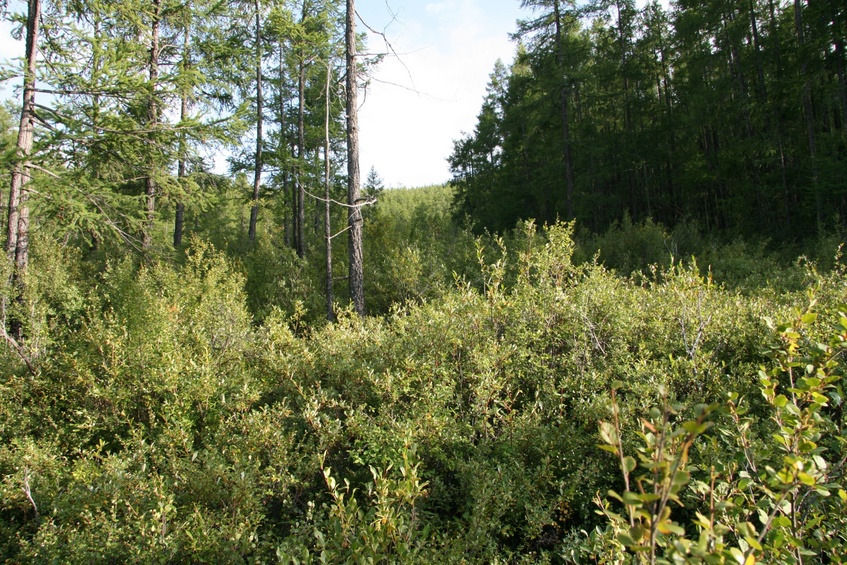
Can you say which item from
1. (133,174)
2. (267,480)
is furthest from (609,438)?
(133,174)

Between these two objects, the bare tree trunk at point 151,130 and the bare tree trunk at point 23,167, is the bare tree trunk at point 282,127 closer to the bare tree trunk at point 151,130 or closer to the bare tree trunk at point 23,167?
the bare tree trunk at point 151,130

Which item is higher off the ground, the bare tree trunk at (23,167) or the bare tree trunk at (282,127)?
the bare tree trunk at (282,127)

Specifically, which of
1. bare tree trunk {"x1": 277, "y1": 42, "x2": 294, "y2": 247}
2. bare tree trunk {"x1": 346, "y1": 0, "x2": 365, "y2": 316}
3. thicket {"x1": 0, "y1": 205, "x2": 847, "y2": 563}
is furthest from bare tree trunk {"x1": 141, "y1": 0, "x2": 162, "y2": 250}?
bare tree trunk {"x1": 277, "y1": 42, "x2": 294, "y2": 247}

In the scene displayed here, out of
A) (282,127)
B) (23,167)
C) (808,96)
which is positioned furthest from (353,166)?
(808,96)

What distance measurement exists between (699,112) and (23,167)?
20.8m

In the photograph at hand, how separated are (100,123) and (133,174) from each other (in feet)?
18.8

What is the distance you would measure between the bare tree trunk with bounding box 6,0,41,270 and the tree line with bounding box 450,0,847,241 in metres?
15.4

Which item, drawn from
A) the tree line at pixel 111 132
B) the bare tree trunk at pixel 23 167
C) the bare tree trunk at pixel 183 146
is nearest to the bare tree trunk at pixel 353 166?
the tree line at pixel 111 132

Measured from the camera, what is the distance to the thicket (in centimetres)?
239

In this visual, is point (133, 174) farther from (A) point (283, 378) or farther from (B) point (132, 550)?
(B) point (132, 550)

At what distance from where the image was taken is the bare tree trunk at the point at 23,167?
22.7ft

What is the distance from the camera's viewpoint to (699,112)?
58.7 feet

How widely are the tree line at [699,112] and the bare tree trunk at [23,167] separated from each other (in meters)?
15.4

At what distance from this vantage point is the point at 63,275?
9023 mm
